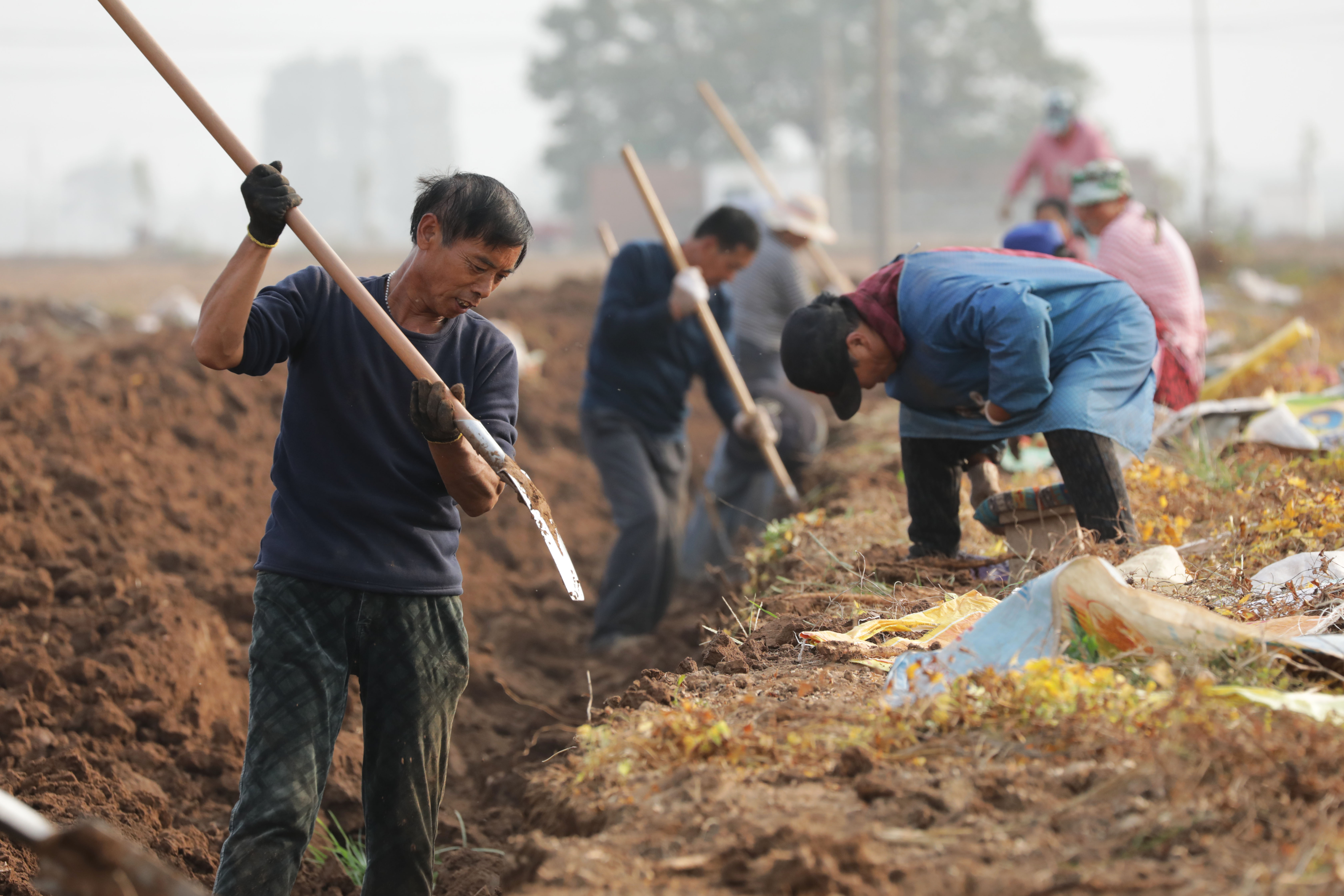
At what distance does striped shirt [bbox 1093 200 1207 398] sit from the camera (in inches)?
209

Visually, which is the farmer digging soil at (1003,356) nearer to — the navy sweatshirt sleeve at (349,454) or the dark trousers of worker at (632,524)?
the navy sweatshirt sleeve at (349,454)

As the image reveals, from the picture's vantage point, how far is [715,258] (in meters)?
5.34

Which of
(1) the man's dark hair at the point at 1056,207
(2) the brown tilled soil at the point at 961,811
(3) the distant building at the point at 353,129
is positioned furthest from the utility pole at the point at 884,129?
(3) the distant building at the point at 353,129

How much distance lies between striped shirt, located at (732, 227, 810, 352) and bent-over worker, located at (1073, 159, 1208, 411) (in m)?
1.62

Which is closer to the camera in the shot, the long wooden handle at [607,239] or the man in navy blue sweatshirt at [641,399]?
the man in navy blue sweatshirt at [641,399]

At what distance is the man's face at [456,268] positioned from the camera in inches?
103

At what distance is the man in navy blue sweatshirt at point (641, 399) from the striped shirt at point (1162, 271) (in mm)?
1780

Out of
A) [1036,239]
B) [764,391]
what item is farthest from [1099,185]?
[764,391]

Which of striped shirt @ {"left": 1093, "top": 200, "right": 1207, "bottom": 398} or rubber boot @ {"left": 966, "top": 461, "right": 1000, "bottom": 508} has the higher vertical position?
striped shirt @ {"left": 1093, "top": 200, "right": 1207, "bottom": 398}

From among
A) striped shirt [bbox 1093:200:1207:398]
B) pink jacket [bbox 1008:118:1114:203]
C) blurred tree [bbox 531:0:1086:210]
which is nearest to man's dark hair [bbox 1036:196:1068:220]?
pink jacket [bbox 1008:118:1114:203]

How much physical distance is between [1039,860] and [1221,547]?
2217 millimetres

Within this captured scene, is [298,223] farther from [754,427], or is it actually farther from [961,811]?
[754,427]

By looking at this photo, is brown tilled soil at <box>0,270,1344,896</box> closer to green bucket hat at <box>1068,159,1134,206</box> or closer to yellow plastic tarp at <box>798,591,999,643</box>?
yellow plastic tarp at <box>798,591,999,643</box>

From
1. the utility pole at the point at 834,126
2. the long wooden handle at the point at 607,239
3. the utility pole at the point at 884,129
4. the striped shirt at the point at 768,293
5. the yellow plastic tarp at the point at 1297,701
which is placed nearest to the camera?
the yellow plastic tarp at the point at 1297,701
